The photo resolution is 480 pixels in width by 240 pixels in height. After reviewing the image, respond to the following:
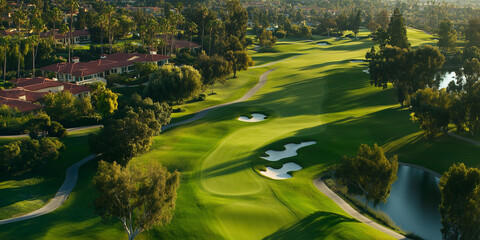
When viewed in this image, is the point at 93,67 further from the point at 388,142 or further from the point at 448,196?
the point at 448,196

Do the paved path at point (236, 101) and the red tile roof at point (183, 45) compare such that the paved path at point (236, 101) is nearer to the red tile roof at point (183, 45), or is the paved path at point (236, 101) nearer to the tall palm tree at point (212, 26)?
the tall palm tree at point (212, 26)

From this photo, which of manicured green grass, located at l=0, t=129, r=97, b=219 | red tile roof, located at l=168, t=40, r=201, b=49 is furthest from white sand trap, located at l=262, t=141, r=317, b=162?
red tile roof, located at l=168, t=40, r=201, b=49

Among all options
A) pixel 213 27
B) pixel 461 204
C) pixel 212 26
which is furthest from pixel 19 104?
pixel 461 204

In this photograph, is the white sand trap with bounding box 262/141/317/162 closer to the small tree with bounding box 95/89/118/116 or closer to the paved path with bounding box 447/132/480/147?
the paved path with bounding box 447/132/480/147

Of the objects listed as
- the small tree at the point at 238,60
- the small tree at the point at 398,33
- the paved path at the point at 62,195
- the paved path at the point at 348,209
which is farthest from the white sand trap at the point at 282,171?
the small tree at the point at 398,33

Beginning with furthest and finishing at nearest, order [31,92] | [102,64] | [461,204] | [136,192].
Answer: [102,64] → [31,92] → [461,204] → [136,192]

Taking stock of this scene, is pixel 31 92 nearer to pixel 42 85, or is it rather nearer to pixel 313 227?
pixel 42 85

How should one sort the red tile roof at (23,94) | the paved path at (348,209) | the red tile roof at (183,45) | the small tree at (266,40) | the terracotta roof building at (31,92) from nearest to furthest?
the paved path at (348,209)
the terracotta roof building at (31,92)
the red tile roof at (23,94)
the red tile roof at (183,45)
the small tree at (266,40)
